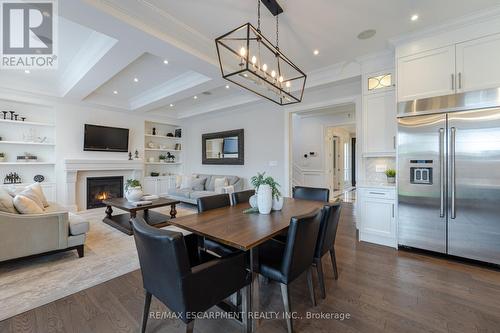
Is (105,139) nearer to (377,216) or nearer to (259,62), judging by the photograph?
(259,62)

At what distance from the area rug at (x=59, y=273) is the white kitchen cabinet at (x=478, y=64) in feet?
15.4

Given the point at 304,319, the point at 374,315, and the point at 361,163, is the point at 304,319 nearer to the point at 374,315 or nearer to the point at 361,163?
the point at 374,315

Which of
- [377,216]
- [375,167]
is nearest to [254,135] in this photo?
[375,167]

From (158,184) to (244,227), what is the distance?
246 inches

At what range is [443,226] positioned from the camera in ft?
9.30

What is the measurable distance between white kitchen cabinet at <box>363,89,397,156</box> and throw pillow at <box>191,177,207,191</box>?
4323 mm

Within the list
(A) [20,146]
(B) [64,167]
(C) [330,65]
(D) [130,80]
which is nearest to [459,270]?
(C) [330,65]

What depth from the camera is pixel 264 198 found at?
2195 mm

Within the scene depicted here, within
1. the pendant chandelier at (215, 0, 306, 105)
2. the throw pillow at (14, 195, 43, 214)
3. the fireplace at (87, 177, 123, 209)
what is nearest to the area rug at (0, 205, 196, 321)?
the throw pillow at (14, 195, 43, 214)

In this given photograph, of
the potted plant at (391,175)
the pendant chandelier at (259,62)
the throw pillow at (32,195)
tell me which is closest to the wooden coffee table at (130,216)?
the throw pillow at (32,195)

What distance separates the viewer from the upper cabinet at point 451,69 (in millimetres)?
2607

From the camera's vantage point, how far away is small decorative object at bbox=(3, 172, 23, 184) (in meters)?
4.84

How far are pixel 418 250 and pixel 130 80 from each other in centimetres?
608

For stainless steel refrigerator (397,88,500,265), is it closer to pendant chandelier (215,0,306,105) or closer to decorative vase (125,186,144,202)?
pendant chandelier (215,0,306,105)
